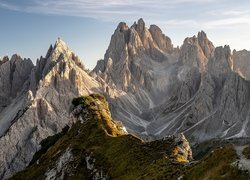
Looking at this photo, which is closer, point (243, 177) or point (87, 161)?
point (243, 177)

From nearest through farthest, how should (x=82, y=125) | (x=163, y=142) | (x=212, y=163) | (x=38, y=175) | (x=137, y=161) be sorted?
(x=212, y=163) → (x=137, y=161) → (x=163, y=142) → (x=38, y=175) → (x=82, y=125)

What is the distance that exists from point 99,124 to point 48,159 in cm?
1281

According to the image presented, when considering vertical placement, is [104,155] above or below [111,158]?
above

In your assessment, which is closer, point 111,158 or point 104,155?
point 111,158

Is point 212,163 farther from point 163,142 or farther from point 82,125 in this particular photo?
point 82,125

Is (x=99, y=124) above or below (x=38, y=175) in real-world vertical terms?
above

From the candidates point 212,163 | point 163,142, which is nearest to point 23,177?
point 163,142

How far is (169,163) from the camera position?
58000 mm

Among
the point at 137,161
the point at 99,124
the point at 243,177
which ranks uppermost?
the point at 99,124

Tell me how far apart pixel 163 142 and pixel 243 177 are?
31250mm

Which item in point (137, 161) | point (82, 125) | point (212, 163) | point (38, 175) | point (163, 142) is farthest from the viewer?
point (82, 125)

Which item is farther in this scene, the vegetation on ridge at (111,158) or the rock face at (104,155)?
the rock face at (104,155)

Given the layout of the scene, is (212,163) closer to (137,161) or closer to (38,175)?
(137,161)

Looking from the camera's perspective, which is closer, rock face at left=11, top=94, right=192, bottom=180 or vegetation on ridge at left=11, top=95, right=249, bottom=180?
vegetation on ridge at left=11, top=95, right=249, bottom=180
